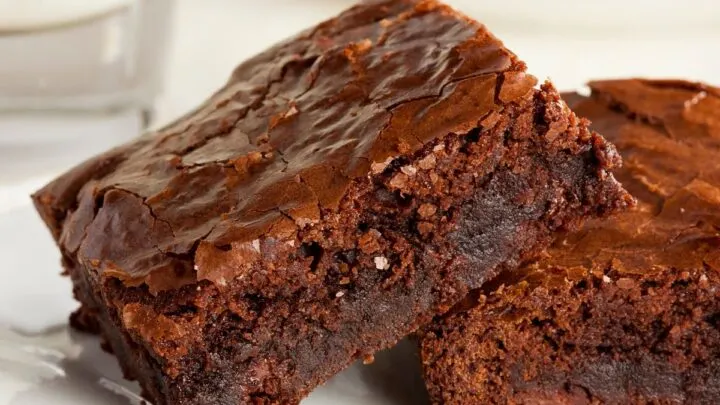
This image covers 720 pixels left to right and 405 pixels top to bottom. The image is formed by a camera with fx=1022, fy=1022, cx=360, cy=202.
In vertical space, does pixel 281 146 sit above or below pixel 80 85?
above

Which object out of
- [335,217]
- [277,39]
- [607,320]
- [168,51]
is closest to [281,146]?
[335,217]

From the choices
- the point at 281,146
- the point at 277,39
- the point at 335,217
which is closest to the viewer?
the point at 335,217

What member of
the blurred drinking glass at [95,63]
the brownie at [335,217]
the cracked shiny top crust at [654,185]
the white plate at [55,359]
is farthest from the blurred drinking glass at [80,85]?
the cracked shiny top crust at [654,185]

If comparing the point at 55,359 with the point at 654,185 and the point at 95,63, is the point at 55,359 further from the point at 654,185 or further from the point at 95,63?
the point at 95,63

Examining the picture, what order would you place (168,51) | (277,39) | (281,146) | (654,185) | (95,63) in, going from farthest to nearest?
(277,39)
(168,51)
(95,63)
(654,185)
(281,146)

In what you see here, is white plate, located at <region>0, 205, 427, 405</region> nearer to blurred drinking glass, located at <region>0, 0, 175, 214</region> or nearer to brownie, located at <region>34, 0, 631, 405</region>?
brownie, located at <region>34, 0, 631, 405</region>

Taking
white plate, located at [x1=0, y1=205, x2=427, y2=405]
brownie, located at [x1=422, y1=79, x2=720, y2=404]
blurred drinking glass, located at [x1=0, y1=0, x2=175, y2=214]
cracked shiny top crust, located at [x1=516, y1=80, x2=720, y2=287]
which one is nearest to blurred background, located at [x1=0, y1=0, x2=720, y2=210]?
blurred drinking glass, located at [x1=0, y1=0, x2=175, y2=214]
